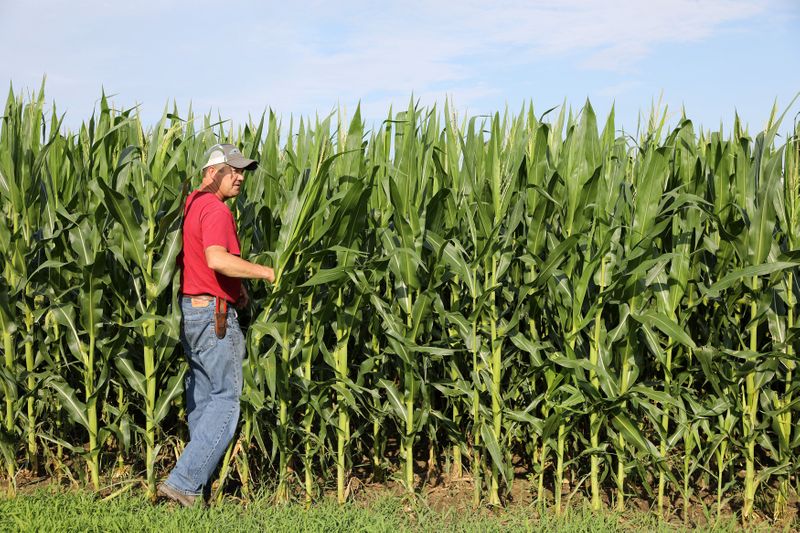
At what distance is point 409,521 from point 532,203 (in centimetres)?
233

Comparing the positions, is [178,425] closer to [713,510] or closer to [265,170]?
[265,170]

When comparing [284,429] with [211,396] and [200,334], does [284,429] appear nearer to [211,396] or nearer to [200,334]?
[211,396]

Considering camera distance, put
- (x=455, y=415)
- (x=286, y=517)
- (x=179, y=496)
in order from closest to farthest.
A: (x=286, y=517) → (x=179, y=496) → (x=455, y=415)

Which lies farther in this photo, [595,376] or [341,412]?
[341,412]

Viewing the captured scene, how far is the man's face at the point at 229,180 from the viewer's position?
4918mm

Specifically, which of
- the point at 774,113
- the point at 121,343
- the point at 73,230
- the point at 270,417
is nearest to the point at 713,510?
the point at 774,113

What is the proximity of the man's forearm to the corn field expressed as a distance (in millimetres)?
205

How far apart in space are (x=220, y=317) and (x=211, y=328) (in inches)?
4.6

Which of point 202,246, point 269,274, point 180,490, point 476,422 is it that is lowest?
point 180,490

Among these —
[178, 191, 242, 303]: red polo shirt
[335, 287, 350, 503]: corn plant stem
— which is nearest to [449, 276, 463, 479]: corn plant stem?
[335, 287, 350, 503]: corn plant stem

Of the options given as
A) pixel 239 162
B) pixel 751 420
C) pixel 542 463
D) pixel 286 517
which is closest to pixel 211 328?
pixel 239 162

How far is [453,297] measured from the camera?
5.17m

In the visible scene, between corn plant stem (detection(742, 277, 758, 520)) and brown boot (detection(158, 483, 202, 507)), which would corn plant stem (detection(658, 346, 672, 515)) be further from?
brown boot (detection(158, 483, 202, 507))

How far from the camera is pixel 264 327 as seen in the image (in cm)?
474
